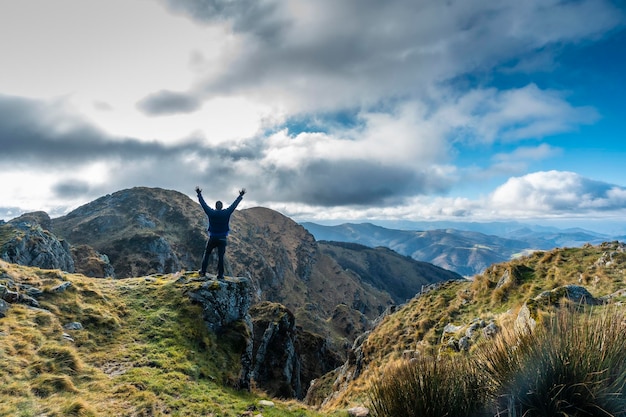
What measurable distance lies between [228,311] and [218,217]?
5.21m

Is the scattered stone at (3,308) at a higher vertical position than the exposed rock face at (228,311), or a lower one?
higher

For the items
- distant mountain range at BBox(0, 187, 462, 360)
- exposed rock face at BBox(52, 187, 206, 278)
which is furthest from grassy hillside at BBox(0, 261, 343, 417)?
exposed rock face at BBox(52, 187, 206, 278)

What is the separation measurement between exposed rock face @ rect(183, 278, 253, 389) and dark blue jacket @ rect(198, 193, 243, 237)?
3.21 meters

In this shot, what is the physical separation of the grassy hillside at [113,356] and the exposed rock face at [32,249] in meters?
27.0

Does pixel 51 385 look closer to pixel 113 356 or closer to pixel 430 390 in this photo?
pixel 113 356

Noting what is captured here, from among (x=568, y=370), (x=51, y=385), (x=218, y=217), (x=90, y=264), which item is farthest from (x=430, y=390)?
(x=90, y=264)

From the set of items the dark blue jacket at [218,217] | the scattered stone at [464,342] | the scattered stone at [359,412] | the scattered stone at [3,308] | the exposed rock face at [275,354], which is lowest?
the exposed rock face at [275,354]

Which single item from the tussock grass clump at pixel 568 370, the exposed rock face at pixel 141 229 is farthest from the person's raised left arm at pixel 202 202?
the exposed rock face at pixel 141 229

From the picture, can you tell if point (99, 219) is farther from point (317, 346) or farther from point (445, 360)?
point (445, 360)

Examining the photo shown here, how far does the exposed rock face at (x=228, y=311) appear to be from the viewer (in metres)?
15.4

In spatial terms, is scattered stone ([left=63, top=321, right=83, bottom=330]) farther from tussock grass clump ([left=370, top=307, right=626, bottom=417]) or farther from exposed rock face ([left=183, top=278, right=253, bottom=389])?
tussock grass clump ([left=370, top=307, right=626, bottom=417])

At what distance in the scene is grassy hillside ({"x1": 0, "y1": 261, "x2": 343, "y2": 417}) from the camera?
8438mm

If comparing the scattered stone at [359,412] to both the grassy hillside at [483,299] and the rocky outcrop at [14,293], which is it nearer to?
the grassy hillside at [483,299]

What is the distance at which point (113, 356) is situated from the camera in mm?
11289
